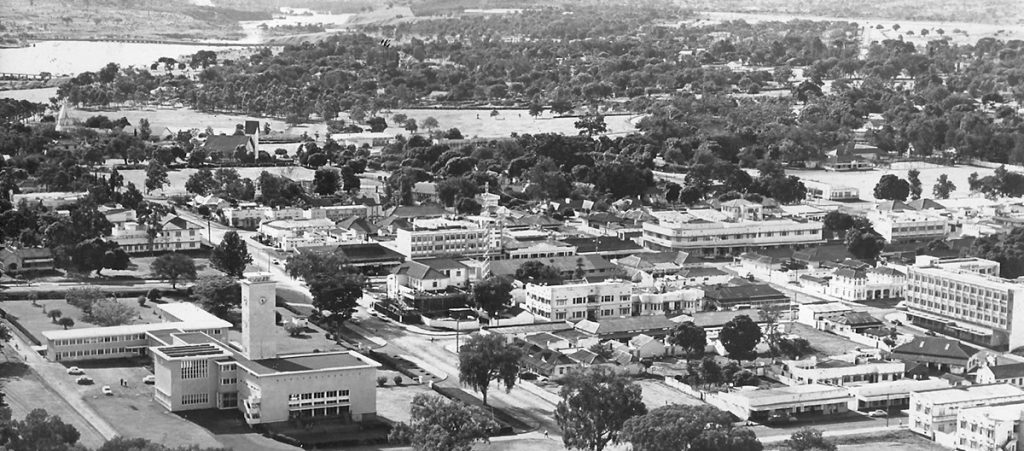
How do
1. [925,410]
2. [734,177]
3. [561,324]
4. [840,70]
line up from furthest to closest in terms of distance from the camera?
1. [840,70]
2. [734,177]
3. [561,324]
4. [925,410]

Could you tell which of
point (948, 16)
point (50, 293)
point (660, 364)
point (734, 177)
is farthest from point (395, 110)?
point (948, 16)

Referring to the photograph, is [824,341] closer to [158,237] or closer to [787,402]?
[787,402]

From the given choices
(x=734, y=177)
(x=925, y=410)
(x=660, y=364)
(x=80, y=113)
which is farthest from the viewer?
(x=80, y=113)

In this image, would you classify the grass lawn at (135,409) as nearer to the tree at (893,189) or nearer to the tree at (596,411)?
the tree at (596,411)

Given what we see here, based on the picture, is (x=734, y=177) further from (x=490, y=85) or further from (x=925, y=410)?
(x=490, y=85)

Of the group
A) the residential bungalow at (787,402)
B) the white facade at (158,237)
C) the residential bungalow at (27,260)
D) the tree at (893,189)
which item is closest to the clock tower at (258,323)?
the residential bungalow at (787,402)

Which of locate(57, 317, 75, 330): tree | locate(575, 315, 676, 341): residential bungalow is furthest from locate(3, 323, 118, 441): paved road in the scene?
locate(575, 315, 676, 341): residential bungalow

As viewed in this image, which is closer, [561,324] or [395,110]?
[561,324]

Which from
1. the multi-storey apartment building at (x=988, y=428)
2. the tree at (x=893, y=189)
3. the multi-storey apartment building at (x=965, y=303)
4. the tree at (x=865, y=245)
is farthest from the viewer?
the tree at (x=893, y=189)
